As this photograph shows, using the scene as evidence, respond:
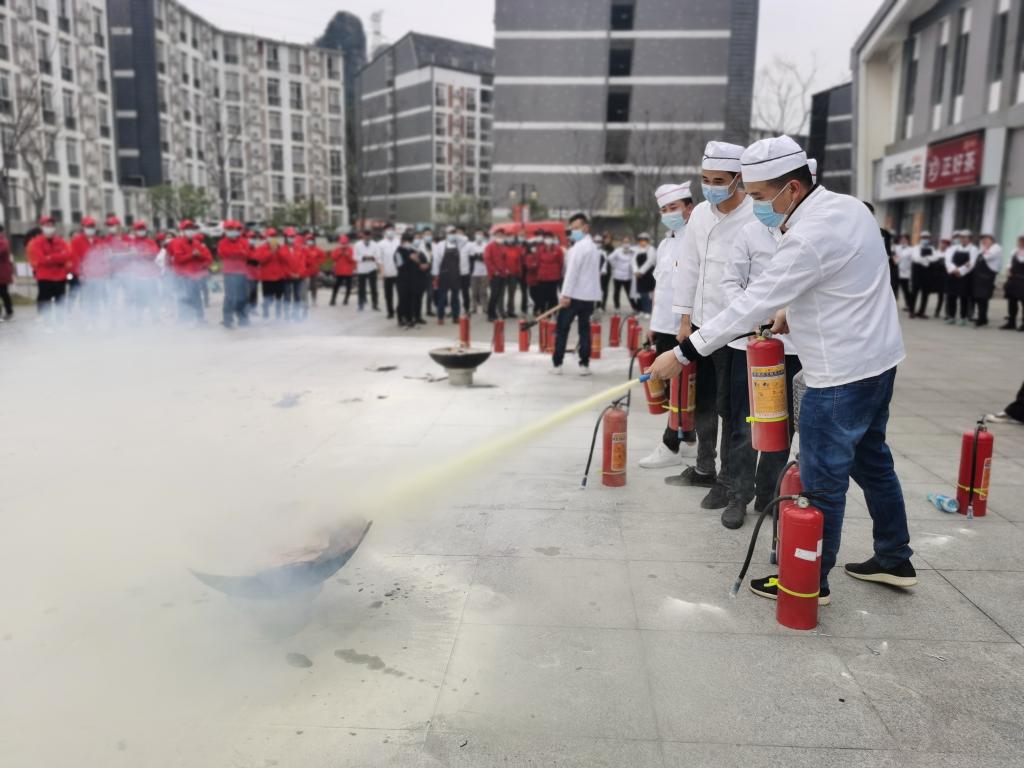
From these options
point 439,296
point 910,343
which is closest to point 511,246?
point 439,296

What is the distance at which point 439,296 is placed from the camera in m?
17.3

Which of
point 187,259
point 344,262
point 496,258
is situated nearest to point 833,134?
point 344,262

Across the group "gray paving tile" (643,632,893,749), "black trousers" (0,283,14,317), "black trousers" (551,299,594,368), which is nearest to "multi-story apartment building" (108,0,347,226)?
"black trousers" (0,283,14,317)

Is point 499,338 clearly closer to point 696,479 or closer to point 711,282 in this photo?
point 696,479

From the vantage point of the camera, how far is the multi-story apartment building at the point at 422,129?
7275cm

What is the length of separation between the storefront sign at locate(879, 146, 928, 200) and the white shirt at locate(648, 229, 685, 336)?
23390 mm

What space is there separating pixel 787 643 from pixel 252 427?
5.31m

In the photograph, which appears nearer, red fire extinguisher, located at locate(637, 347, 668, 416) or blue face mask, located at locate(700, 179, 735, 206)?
blue face mask, located at locate(700, 179, 735, 206)

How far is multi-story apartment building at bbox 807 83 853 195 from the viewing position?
2141 inches

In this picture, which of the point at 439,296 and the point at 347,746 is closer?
the point at 347,746

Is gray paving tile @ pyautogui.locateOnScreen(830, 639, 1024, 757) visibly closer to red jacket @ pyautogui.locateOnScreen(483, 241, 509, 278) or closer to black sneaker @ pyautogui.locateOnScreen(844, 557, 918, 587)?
black sneaker @ pyautogui.locateOnScreen(844, 557, 918, 587)

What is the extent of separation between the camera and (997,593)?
153 inches

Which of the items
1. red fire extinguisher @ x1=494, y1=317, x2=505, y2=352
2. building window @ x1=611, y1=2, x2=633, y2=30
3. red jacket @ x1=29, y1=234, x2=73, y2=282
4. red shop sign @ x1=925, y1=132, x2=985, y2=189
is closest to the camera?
red fire extinguisher @ x1=494, y1=317, x2=505, y2=352

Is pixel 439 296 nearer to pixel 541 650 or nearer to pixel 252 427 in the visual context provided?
pixel 252 427
